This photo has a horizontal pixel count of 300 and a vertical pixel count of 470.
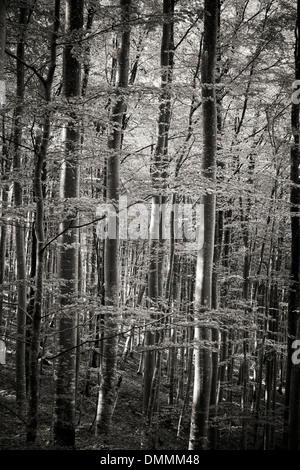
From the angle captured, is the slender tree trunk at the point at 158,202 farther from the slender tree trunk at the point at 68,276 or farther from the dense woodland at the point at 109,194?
the slender tree trunk at the point at 68,276

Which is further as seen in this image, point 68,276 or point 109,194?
point 109,194

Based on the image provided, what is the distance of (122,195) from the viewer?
804 cm

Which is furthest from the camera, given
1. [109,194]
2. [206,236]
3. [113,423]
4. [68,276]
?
[113,423]

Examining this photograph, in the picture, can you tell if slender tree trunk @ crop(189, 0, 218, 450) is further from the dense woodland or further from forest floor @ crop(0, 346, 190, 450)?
forest floor @ crop(0, 346, 190, 450)

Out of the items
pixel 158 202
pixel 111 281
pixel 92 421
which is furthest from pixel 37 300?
pixel 92 421

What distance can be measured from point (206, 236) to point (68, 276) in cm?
292

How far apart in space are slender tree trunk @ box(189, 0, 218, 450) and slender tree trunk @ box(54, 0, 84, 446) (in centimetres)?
240

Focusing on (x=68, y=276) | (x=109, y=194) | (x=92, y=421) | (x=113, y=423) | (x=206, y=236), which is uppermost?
(x=109, y=194)

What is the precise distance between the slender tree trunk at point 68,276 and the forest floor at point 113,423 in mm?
528

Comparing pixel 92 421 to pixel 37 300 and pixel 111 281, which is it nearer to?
pixel 111 281

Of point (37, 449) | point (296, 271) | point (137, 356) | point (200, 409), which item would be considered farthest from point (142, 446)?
point (137, 356)

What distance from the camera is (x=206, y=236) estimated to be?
287 inches

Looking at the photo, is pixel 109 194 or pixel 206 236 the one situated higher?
pixel 109 194

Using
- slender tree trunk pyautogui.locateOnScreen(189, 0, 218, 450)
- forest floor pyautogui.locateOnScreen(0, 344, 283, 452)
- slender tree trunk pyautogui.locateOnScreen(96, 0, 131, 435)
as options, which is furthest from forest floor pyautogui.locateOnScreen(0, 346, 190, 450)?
slender tree trunk pyautogui.locateOnScreen(189, 0, 218, 450)
